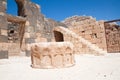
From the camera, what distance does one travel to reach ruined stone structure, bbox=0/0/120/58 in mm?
8742

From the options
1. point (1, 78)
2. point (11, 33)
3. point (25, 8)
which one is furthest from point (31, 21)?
point (1, 78)

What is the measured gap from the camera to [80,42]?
10.7m

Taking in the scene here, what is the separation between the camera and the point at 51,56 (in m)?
4.89

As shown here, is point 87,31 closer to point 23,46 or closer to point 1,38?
point 23,46

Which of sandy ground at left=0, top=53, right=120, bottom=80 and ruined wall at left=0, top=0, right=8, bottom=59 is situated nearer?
sandy ground at left=0, top=53, right=120, bottom=80

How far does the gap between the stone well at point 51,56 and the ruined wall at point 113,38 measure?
→ 9.16m

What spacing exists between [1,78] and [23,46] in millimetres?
6634

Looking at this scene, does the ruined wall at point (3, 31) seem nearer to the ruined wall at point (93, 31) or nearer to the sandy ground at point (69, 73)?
the sandy ground at point (69, 73)

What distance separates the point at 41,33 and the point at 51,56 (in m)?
7.02

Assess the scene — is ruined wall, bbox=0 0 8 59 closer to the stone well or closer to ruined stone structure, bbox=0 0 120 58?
ruined stone structure, bbox=0 0 120 58

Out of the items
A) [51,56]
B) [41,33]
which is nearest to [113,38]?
[41,33]

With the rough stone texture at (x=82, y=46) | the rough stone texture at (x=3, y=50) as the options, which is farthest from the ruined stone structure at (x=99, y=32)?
the rough stone texture at (x=3, y=50)

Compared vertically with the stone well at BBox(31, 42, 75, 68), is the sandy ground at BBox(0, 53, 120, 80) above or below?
below

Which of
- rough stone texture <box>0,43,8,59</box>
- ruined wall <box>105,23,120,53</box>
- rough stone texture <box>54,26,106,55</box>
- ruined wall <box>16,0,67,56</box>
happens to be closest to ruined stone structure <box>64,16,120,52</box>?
ruined wall <box>105,23,120,53</box>
